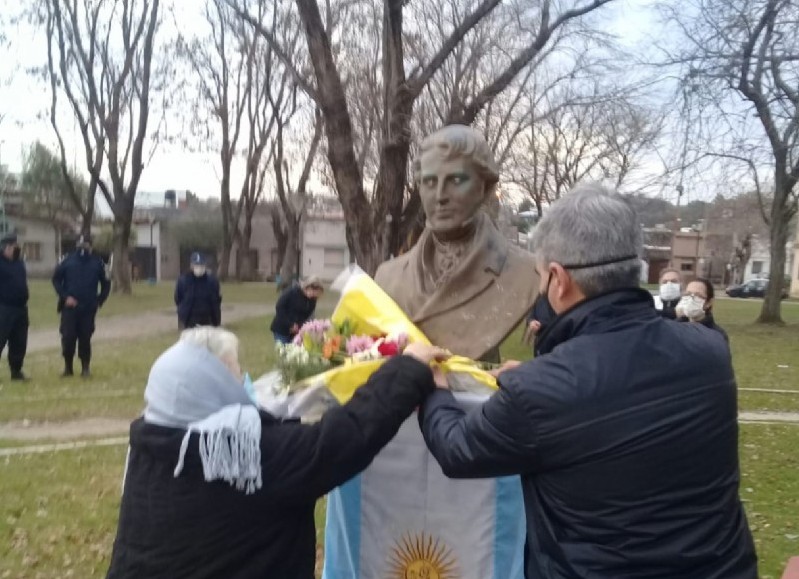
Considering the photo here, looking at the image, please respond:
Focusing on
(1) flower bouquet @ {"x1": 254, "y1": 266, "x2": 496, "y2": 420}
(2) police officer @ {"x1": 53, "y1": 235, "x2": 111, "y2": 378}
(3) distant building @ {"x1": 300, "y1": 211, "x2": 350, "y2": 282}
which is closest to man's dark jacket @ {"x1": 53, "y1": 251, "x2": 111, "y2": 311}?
(2) police officer @ {"x1": 53, "y1": 235, "x2": 111, "y2": 378}

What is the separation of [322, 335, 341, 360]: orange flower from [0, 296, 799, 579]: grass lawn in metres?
2.71

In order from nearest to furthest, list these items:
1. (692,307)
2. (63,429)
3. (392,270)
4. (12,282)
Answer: (392,270), (692,307), (63,429), (12,282)

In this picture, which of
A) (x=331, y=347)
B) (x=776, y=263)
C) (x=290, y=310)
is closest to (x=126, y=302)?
(x=290, y=310)

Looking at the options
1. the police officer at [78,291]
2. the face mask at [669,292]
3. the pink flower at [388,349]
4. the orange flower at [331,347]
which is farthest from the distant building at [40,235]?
the pink flower at [388,349]

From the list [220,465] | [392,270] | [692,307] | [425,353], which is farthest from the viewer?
[692,307]

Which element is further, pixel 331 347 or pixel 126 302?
pixel 126 302

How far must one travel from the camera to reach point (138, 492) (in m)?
2.36

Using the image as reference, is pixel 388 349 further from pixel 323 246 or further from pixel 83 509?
pixel 323 246

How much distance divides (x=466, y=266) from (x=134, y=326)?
17825 millimetres

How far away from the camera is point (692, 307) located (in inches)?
241

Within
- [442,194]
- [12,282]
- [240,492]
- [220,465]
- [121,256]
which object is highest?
[442,194]

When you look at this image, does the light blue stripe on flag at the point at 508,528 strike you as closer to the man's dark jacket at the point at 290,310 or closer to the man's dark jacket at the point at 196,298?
the man's dark jacket at the point at 290,310

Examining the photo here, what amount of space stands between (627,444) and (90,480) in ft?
18.1

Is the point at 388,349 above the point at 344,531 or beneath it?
above
